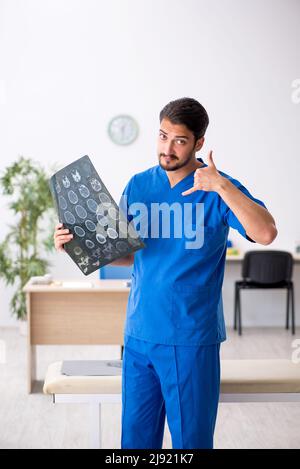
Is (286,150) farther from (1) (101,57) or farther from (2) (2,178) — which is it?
(2) (2,178)

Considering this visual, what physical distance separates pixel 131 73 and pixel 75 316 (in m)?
2.47

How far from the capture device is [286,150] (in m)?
5.83

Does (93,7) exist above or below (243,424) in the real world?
above

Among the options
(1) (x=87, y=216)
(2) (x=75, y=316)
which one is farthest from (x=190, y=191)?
(2) (x=75, y=316)

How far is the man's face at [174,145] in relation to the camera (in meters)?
1.87

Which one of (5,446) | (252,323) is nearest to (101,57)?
(252,323)

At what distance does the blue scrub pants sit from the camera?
1855 mm

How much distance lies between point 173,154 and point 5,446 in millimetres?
1765

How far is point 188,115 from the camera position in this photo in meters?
1.86

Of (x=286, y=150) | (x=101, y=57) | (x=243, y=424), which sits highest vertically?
(x=101, y=57)

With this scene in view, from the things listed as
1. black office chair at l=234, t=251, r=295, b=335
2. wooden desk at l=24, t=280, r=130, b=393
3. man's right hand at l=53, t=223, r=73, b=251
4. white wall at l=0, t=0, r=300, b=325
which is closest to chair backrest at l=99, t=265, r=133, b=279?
wooden desk at l=24, t=280, r=130, b=393

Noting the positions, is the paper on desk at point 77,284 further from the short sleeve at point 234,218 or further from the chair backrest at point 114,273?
the short sleeve at point 234,218

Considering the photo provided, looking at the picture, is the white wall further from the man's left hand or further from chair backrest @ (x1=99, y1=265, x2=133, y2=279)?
the man's left hand

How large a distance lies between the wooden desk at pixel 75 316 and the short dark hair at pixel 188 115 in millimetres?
2160
